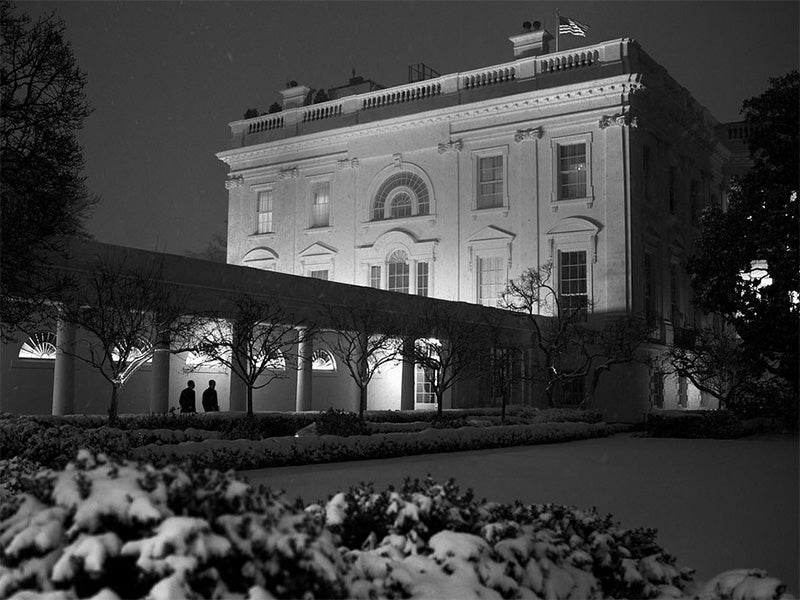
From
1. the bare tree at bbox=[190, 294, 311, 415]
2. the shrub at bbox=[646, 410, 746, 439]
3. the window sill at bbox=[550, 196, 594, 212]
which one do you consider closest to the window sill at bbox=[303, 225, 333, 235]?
the window sill at bbox=[550, 196, 594, 212]

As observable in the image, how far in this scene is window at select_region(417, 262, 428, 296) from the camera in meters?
38.1

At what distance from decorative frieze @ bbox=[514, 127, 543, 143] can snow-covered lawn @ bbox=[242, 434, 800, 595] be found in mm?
18926

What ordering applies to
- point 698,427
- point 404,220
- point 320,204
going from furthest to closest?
point 320,204 → point 404,220 → point 698,427

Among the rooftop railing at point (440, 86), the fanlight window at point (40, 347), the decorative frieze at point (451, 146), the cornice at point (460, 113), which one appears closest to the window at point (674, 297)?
the cornice at point (460, 113)

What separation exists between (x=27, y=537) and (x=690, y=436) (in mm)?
22549

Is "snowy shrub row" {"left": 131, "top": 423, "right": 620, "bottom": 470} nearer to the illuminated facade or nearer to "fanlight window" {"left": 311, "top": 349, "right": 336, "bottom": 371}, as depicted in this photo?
"fanlight window" {"left": 311, "top": 349, "right": 336, "bottom": 371}

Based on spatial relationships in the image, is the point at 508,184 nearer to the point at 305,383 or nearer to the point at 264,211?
the point at 264,211

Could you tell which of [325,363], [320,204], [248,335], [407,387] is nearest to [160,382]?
[248,335]

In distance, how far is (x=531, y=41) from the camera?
37469 millimetres

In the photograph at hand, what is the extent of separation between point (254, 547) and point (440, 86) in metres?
36.2

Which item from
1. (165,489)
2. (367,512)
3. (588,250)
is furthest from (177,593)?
(588,250)

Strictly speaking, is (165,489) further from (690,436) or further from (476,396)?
(476,396)

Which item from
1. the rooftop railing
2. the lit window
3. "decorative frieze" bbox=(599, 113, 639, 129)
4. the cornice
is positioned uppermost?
the rooftop railing

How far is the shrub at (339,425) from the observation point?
58.4 ft
